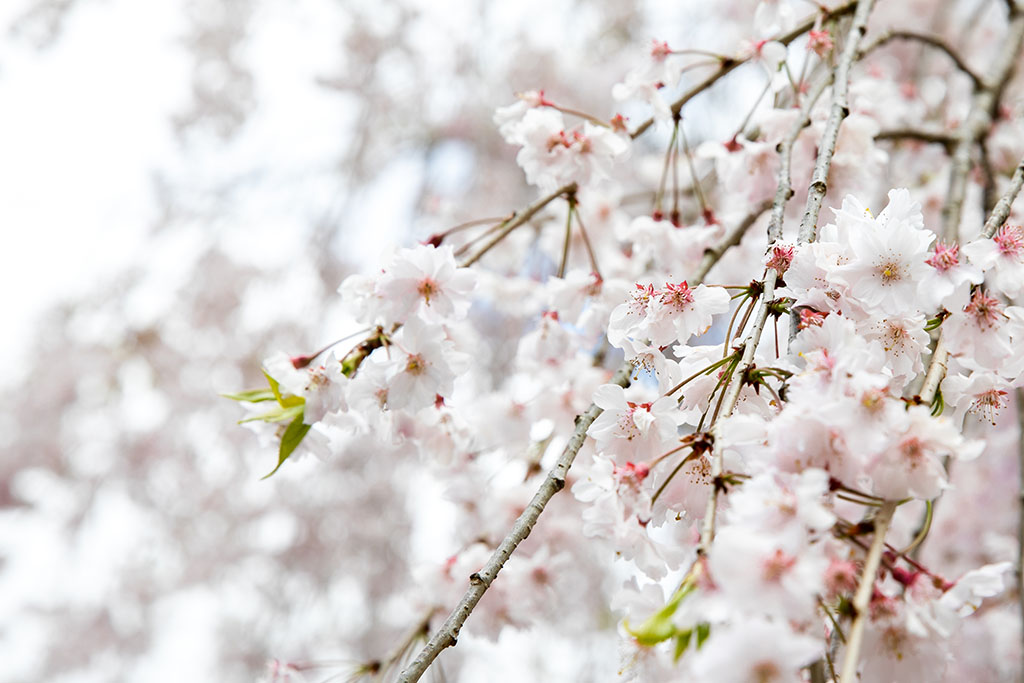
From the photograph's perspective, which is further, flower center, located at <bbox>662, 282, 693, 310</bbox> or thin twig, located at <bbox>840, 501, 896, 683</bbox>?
flower center, located at <bbox>662, 282, 693, 310</bbox>

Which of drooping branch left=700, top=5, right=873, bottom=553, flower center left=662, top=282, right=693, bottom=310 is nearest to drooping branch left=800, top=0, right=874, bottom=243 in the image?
drooping branch left=700, top=5, right=873, bottom=553

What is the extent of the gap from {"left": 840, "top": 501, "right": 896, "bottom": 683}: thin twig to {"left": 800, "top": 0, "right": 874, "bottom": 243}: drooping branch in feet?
0.87

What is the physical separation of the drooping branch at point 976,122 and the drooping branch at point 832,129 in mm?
322

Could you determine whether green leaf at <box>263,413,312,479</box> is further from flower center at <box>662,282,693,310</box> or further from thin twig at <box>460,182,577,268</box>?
flower center at <box>662,282,693,310</box>

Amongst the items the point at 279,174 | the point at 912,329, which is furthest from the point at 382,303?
the point at 279,174

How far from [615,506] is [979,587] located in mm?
286

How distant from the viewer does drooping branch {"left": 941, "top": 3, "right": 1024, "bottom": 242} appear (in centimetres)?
128

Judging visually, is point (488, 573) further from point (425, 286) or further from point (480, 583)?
point (425, 286)

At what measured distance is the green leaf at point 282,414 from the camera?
0.94 m

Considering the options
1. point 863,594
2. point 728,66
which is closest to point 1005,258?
point 863,594

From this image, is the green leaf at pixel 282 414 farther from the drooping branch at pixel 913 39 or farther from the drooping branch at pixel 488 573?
the drooping branch at pixel 913 39

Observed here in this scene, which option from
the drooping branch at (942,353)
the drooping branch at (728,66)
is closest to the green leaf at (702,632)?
the drooping branch at (942,353)

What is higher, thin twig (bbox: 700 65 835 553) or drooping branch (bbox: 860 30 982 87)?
drooping branch (bbox: 860 30 982 87)

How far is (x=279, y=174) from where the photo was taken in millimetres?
3805
